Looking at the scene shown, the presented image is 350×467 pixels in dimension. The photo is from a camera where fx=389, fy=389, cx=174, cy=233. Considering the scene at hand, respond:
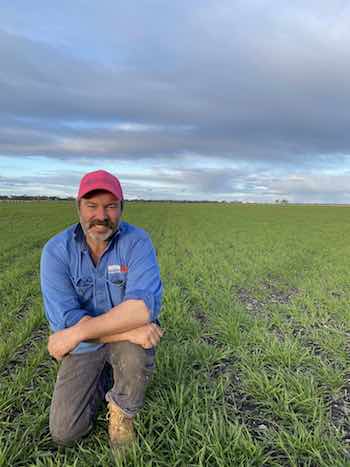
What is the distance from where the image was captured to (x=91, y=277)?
3287 mm

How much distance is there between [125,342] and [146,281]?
52cm

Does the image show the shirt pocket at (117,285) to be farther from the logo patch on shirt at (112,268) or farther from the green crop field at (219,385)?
the green crop field at (219,385)

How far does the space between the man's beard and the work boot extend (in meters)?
1.31

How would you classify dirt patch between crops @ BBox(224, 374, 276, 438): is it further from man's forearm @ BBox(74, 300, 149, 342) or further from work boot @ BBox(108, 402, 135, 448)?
man's forearm @ BBox(74, 300, 149, 342)

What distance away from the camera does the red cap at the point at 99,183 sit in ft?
10.0

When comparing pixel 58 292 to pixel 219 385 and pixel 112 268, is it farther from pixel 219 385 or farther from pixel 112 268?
pixel 219 385

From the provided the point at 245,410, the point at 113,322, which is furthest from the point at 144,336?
the point at 245,410

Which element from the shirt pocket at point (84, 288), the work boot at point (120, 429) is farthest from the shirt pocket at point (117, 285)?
the work boot at point (120, 429)

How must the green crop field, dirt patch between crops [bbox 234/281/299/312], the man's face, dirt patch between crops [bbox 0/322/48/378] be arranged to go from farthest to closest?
1. dirt patch between crops [bbox 234/281/299/312]
2. dirt patch between crops [bbox 0/322/48/378]
3. the man's face
4. the green crop field

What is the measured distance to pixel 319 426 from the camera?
3186 millimetres

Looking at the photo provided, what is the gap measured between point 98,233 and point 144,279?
1.76ft

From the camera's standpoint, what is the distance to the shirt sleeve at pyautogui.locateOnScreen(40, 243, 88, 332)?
3.14 meters

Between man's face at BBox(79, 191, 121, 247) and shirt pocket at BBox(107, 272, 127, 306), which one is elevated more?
man's face at BBox(79, 191, 121, 247)

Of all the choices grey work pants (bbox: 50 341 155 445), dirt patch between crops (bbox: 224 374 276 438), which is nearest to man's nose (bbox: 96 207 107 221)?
grey work pants (bbox: 50 341 155 445)
